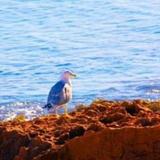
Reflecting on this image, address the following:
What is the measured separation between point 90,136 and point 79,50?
14.5 metres

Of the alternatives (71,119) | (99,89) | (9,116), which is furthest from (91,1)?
(71,119)

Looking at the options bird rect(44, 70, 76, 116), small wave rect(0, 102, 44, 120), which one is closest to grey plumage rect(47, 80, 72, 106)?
bird rect(44, 70, 76, 116)

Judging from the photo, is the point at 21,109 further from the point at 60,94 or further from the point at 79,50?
the point at 79,50

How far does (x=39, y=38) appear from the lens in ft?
72.8

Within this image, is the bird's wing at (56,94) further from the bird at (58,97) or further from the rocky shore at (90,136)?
the rocky shore at (90,136)

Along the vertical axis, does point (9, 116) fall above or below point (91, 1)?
below

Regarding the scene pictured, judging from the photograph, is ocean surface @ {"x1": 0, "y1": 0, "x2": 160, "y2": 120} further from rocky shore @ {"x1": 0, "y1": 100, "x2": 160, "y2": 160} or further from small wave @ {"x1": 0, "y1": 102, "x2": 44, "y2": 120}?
rocky shore @ {"x1": 0, "y1": 100, "x2": 160, "y2": 160}

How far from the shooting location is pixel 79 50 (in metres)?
20.5

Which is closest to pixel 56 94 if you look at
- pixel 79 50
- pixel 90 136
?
pixel 90 136

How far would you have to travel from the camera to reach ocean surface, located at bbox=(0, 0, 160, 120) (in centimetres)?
1583

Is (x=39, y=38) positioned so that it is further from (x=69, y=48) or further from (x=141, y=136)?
(x=141, y=136)

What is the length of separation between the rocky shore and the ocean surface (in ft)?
22.5

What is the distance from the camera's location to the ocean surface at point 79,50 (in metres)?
15.8

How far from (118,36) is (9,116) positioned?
8.70 m
